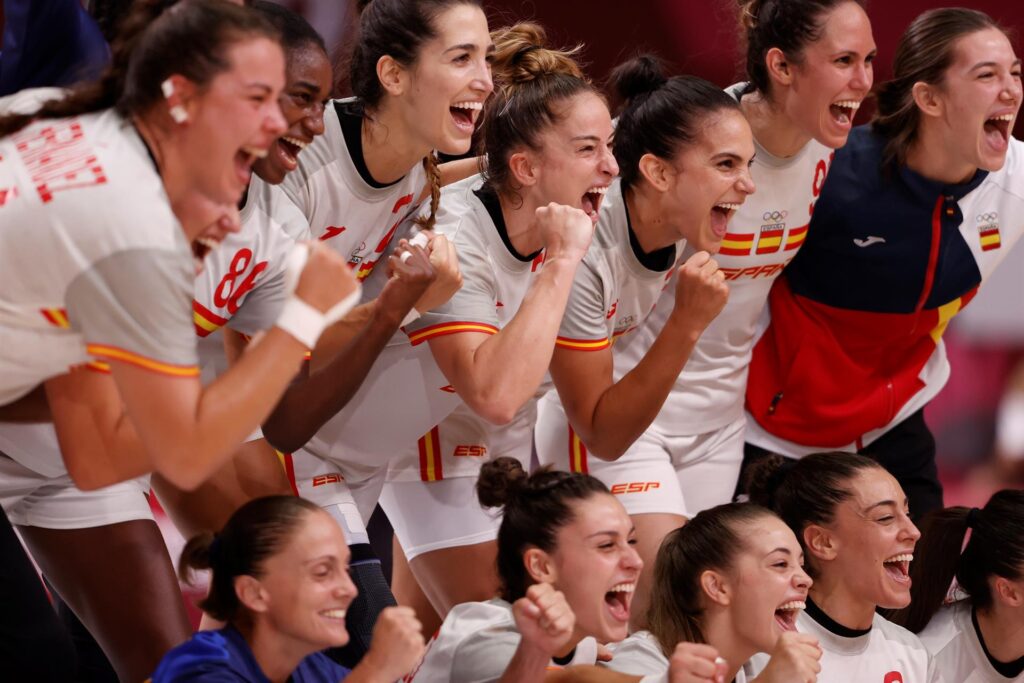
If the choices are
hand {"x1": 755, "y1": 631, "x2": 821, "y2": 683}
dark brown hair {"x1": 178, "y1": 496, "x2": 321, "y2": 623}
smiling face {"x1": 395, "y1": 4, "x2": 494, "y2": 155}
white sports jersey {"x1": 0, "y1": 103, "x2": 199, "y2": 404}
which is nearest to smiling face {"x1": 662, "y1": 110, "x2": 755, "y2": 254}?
Answer: smiling face {"x1": 395, "y1": 4, "x2": 494, "y2": 155}

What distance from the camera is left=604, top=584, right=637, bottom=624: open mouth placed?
3697 mm

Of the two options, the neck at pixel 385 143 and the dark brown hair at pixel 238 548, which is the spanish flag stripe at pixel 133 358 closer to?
the dark brown hair at pixel 238 548

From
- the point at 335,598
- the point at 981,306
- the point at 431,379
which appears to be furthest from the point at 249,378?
the point at 981,306

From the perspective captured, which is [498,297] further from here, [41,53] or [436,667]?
[41,53]

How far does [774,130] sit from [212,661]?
2.53 metres

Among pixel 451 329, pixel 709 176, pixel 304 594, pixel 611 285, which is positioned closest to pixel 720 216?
pixel 709 176

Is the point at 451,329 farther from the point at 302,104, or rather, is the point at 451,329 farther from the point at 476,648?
the point at 476,648

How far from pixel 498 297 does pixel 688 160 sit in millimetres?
684

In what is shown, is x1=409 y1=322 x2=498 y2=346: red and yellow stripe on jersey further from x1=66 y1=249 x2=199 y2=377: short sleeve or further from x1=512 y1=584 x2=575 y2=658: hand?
x1=66 y1=249 x2=199 y2=377: short sleeve

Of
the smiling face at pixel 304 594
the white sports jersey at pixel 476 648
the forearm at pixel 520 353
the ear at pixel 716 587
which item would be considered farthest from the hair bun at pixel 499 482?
the smiling face at pixel 304 594

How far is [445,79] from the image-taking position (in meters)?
4.06

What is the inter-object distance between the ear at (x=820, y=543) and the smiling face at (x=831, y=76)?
120 centimetres

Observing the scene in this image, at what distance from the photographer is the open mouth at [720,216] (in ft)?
14.4

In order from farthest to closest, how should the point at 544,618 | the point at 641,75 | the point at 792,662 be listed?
1. the point at 641,75
2. the point at 792,662
3. the point at 544,618
